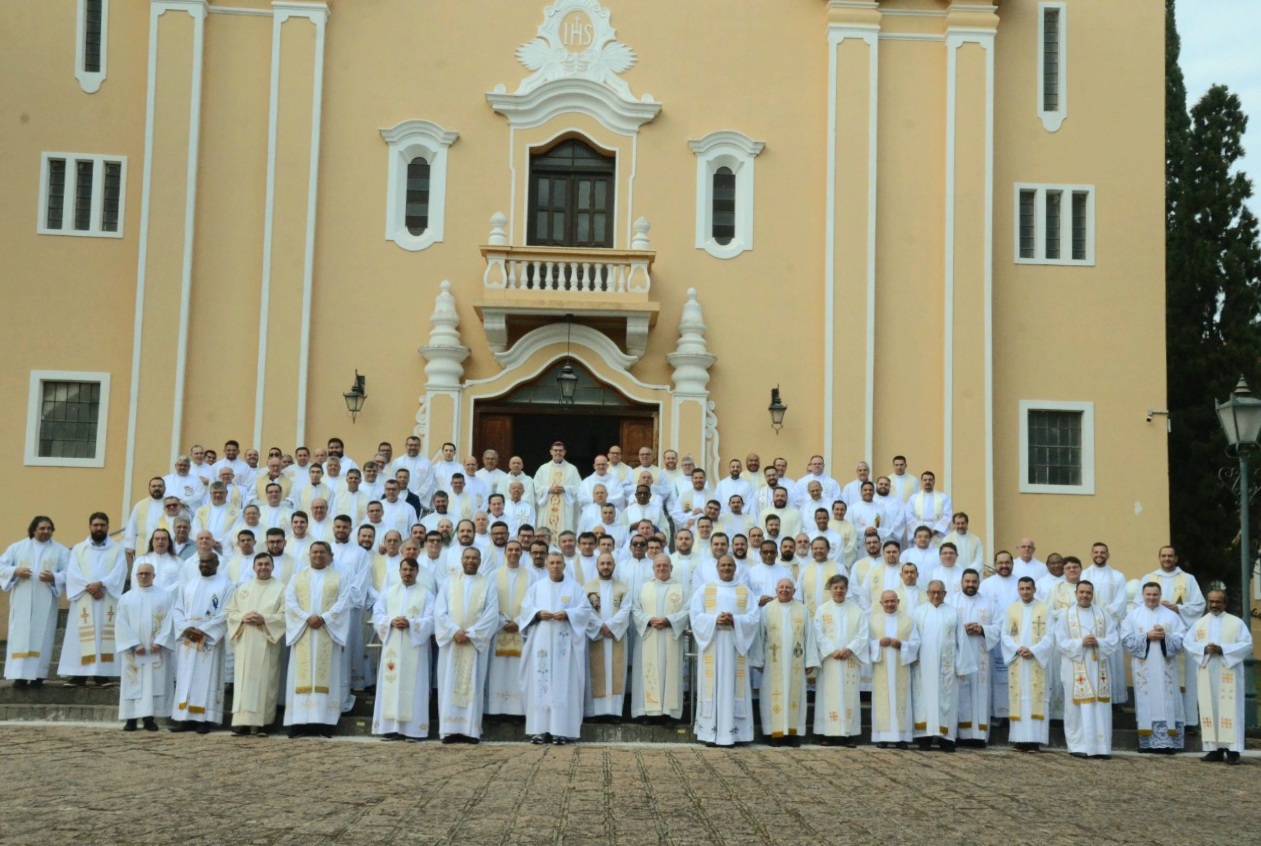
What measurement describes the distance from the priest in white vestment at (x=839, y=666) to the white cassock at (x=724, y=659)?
68 cm

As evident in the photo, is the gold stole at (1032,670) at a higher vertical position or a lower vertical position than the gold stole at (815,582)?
lower

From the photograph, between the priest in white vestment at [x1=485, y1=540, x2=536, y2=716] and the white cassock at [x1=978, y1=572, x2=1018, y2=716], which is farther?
the white cassock at [x1=978, y1=572, x2=1018, y2=716]

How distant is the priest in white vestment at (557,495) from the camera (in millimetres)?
18047

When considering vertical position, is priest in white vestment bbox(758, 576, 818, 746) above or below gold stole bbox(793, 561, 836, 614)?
below

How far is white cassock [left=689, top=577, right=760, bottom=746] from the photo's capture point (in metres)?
14.1

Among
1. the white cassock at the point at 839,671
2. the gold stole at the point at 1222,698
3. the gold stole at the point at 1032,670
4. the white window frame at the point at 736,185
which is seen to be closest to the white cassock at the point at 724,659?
the white cassock at the point at 839,671

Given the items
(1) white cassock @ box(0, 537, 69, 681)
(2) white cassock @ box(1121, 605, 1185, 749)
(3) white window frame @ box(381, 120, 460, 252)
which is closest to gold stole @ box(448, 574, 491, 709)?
(1) white cassock @ box(0, 537, 69, 681)

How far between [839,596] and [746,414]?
249 inches

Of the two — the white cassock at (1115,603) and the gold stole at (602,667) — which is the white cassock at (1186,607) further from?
the gold stole at (602,667)

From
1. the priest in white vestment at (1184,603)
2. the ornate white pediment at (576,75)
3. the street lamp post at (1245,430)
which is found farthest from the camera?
the ornate white pediment at (576,75)

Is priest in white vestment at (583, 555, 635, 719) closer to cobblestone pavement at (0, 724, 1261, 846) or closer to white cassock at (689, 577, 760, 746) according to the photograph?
white cassock at (689, 577, 760, 746)

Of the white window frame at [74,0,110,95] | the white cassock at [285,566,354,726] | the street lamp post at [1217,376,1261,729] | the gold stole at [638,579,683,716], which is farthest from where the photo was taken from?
the white window frame at [74,0,110,95]

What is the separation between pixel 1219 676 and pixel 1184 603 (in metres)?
1.64

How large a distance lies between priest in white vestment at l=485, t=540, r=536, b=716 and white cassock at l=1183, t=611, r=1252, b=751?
666 cm
